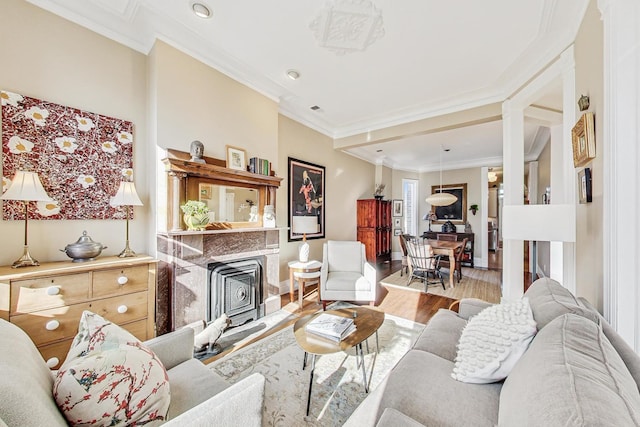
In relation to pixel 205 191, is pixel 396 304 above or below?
below

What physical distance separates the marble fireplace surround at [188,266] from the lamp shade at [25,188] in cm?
82

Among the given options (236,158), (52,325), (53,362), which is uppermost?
(236,158)

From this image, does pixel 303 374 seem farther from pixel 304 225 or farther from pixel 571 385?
pixel 304 225

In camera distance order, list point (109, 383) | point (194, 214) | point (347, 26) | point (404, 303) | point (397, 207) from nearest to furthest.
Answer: point (109, 383) < point (347, 26) < point (194, 214) < point (404, 303) < point (397, 207)

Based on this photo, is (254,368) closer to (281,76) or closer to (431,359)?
(431,359)

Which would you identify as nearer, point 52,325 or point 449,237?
point 52,325

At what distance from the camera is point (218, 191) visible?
8.91 ft

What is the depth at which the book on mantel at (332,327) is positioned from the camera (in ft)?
5.63

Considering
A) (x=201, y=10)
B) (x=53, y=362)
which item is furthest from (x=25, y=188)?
(x=201, y=10)

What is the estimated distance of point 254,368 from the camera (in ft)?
6.57

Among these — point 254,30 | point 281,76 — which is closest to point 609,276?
point 254,30

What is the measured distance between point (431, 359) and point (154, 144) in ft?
9.12

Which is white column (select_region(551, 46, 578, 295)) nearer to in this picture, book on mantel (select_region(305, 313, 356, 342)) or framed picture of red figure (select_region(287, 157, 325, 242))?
book on mantel (select_region(305, 313, 356, 342))

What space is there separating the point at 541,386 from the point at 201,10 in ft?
9.97
